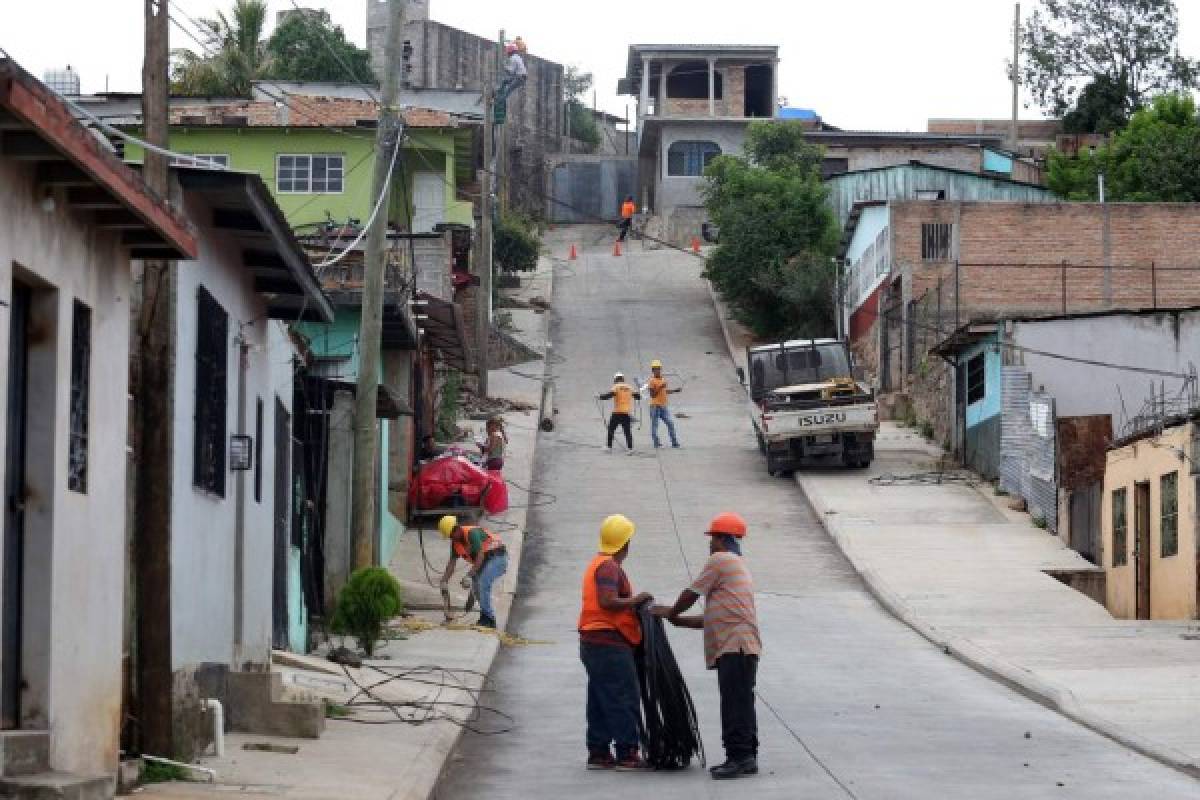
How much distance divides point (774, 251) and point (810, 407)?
21.6m

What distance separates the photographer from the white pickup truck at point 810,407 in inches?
1578

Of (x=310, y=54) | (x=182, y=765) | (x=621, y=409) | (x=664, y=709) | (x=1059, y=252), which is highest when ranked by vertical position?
(x=310, y=54)

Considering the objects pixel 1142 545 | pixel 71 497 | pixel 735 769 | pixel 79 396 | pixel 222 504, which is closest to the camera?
pixel 71 497

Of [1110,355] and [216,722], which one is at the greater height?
[1110,355]

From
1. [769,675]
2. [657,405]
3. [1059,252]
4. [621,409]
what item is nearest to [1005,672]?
[769,675]

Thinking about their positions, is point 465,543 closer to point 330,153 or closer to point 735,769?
point 735,769

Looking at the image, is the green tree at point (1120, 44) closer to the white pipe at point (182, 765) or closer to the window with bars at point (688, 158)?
the window with bars at point (688, 158)

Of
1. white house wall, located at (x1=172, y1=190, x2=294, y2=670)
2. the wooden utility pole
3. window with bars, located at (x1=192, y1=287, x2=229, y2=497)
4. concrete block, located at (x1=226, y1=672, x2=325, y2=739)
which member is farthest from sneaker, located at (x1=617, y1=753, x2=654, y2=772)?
window with bars, located at (x1=192, y1=287, x2=229, y2=497)

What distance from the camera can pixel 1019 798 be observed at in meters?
13.2

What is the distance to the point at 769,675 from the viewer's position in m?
22.0

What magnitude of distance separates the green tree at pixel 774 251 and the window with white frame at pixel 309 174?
539 inches

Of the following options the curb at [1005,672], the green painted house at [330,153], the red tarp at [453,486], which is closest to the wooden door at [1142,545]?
the curb at [1005,672]

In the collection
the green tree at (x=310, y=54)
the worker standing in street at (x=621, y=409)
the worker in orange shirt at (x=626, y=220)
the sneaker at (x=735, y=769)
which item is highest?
the green tree at (x=310, y=54)

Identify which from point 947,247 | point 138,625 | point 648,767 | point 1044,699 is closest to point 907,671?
point 1044,699
